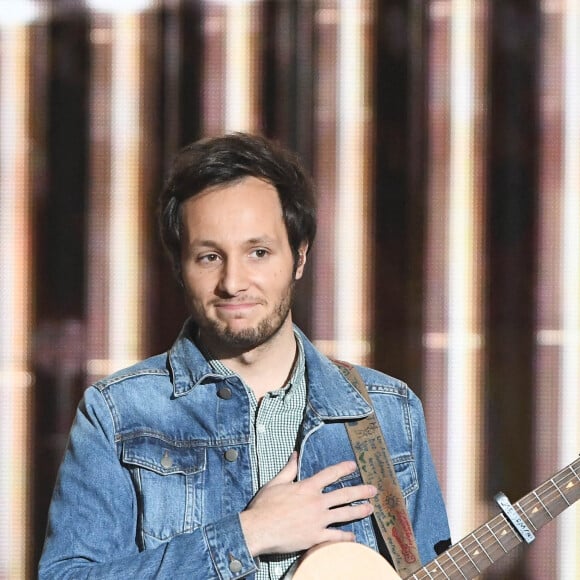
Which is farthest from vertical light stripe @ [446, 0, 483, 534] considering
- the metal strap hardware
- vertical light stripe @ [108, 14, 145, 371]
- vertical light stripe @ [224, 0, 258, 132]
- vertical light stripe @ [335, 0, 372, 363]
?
the metal strap hardware

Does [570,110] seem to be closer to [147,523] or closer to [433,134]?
[433,134]

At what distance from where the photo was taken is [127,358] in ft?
8.58

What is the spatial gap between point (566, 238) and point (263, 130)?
853mm

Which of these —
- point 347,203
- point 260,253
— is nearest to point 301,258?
point 260,253

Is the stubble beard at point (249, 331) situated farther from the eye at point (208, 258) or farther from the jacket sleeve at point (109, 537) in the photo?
the jacket sleeve at point (109, 537)

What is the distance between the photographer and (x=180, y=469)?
5.00 feet

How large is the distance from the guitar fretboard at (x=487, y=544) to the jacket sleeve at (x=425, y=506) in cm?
7

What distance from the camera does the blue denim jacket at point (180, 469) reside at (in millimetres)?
1434

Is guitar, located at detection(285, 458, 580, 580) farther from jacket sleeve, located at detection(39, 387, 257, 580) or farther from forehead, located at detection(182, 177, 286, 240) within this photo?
forehead, located at detection(182, 177, 286, 240)

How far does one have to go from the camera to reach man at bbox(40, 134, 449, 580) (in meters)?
1.44

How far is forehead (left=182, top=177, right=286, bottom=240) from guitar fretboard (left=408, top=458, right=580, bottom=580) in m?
0.59

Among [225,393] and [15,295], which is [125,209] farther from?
[225,393]

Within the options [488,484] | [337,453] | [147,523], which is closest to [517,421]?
[488,484]

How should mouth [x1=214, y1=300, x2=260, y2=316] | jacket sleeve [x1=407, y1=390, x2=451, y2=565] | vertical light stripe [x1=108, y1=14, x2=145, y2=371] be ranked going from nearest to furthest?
mouth [x1=214, y1=300, x2=260, y2=316], jacket sleeve [x1=407, y1=390, x2=451, y2=565], vertical light stripe [x1=108, y1=14, x2=145, y2=371]
